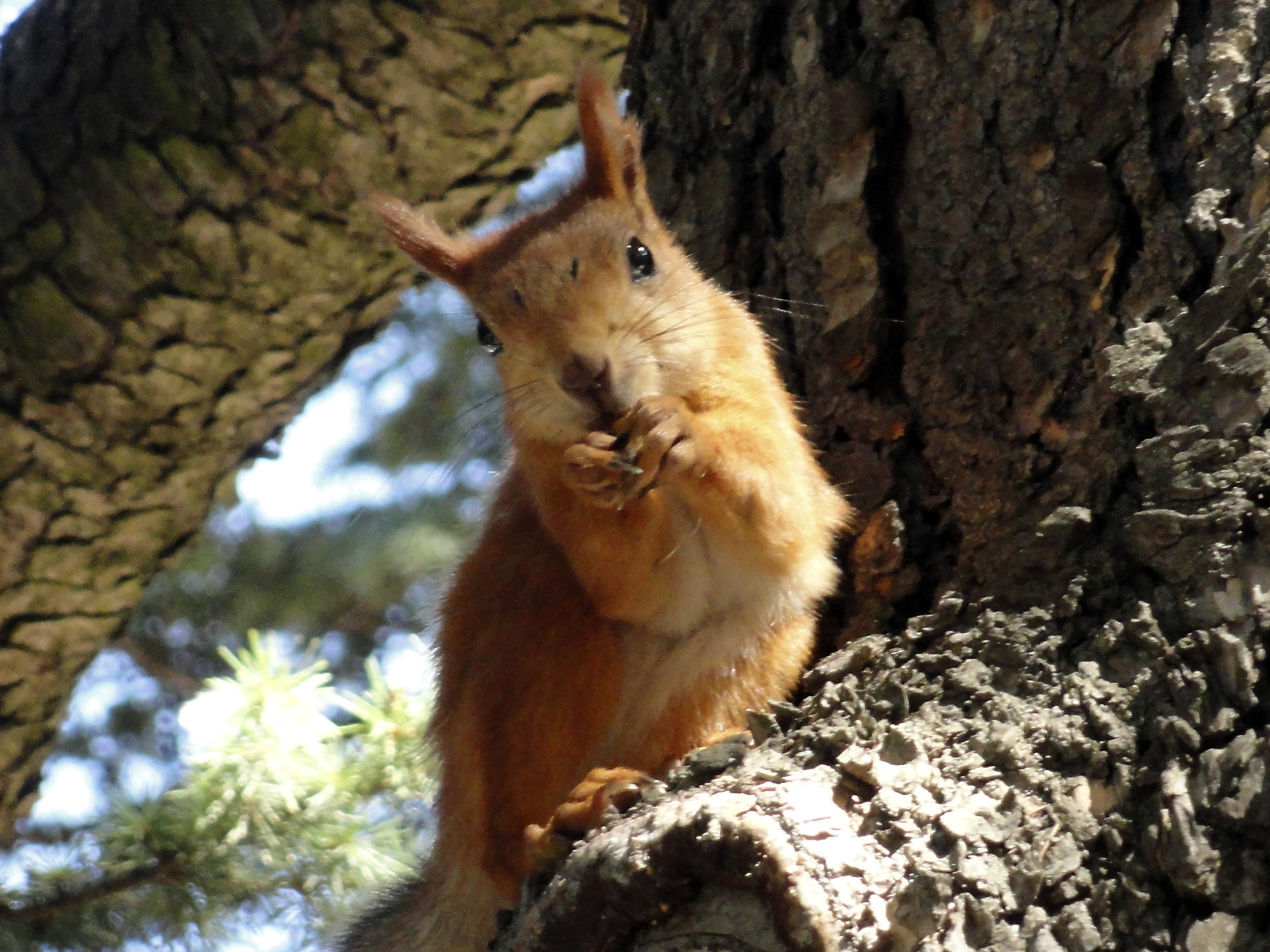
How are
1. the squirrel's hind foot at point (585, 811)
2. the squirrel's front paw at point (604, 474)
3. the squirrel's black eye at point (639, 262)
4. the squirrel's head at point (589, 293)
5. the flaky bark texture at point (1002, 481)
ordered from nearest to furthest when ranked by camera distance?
the flaky bark texture at point (1002, 481), the squirrel's hind foot at point (585, 811), the squirrel's front paw at point (604, 474), the squirrel's head at point (589, 293), the squirrel's black eye at point (639, 262)

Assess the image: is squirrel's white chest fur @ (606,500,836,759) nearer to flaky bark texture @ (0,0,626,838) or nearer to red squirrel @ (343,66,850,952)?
red squirrel @ (343,66,850,952)

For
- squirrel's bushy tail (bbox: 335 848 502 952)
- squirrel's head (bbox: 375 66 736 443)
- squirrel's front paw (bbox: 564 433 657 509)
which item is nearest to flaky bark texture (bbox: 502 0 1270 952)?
squirrel's head (bbox: 375 66 736 443)

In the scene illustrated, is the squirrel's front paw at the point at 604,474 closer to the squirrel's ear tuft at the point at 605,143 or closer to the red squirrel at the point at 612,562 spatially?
the red squirrel at the point at 612,562

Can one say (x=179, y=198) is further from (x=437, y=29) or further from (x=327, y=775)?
(x=327, y=775)

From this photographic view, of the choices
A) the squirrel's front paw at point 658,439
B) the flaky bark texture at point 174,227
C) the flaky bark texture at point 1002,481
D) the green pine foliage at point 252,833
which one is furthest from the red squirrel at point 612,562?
the flaky bark texture at point 174,227

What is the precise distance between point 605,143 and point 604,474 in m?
0.56

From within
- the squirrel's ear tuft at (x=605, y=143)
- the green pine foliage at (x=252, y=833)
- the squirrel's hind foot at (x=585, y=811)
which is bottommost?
the green pine foliage at (x=252, y=833)

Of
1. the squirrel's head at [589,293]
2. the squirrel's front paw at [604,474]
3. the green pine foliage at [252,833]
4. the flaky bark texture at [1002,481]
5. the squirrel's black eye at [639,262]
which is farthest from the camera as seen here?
the green pine foliage at [252,833]

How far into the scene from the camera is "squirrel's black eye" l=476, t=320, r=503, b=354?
5.22ft

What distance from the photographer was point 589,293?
1478 millimetres

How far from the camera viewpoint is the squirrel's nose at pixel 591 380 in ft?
4.48

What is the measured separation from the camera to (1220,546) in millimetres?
1015

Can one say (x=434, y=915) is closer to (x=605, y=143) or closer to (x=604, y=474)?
(x=604, y=474)

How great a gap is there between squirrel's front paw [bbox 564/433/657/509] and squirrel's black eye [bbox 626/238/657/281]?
30 centimetres
